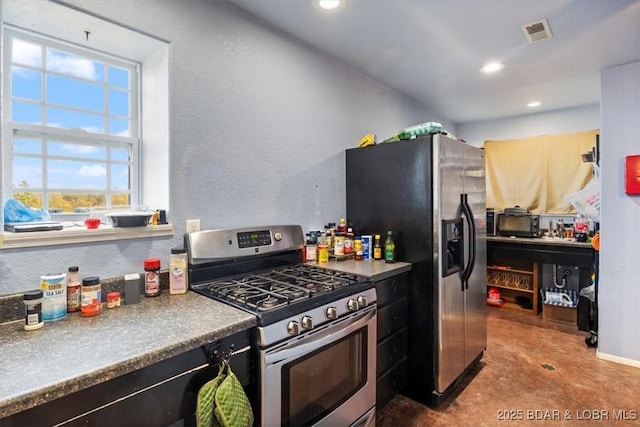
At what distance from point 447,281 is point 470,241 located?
42 centimetres

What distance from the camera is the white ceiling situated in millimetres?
1910

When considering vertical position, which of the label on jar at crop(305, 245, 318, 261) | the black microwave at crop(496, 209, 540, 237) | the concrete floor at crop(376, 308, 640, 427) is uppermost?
the black microwave at crop(496, 209, 540, 237)

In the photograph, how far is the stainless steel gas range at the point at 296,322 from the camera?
1.26m

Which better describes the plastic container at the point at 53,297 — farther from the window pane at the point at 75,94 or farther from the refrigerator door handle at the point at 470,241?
the refrigerator door handle at the point at 470,241

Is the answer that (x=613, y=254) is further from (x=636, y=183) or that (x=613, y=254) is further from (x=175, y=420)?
(x=175, y=420)

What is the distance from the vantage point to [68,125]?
1547mm

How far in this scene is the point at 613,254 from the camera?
2.70m

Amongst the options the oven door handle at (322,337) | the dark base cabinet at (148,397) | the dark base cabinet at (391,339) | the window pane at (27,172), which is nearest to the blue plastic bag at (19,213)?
the window pane at (27,172)

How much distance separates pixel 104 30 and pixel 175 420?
1.68m

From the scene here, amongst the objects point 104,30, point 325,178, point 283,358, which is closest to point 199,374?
point 283,358

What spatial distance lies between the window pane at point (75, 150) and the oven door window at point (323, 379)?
1.39 meters

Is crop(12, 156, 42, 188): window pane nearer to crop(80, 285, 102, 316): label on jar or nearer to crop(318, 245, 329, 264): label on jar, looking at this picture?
crop(80, 285, 102, 316): label on jar

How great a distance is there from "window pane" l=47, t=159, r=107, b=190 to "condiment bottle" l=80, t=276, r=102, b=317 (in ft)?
1.85

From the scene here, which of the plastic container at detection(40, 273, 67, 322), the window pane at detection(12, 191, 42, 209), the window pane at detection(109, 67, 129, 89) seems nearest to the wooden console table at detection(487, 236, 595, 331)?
the window pane at detection(109, 67, 129, 89)
